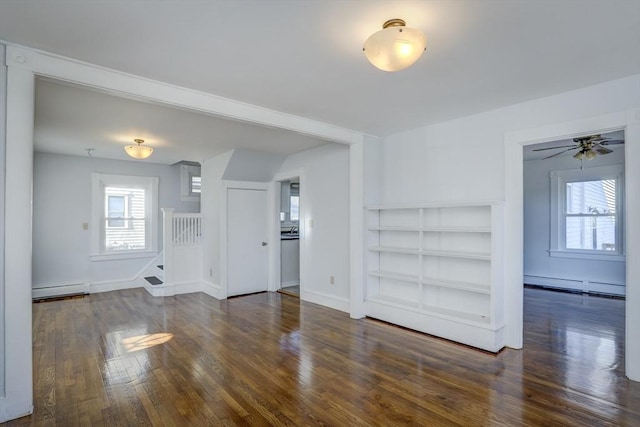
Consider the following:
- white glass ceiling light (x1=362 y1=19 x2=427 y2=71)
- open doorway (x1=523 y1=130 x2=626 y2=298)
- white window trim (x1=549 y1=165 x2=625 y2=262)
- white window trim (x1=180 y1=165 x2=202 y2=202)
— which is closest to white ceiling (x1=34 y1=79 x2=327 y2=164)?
white window trim (x1=180 y1=165 x2=202 y2=202)

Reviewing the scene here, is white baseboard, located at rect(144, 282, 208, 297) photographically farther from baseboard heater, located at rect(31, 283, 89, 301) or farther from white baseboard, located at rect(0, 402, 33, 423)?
white baseboard, located at rect(0, 402, 33, 423)

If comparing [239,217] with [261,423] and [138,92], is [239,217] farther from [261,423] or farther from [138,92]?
[261,423]

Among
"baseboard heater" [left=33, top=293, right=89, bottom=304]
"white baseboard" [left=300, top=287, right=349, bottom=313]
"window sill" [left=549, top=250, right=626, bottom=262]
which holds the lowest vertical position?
"baseboard heater" [left=33, top=293, right=89, bottom=304]

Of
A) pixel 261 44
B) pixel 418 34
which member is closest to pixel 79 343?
pixel 261 44

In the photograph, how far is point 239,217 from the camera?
5.95m

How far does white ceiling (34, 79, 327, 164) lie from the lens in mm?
3357

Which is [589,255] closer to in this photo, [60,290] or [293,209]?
[293,209]

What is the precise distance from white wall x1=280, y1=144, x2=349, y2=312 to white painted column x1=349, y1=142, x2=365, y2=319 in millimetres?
270

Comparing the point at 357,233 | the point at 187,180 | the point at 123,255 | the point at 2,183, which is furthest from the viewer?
the point at 187,180


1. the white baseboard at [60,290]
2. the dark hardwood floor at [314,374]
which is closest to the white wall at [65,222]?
the white baseboard at [60,290]

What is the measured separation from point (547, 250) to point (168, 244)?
7148 millimetres

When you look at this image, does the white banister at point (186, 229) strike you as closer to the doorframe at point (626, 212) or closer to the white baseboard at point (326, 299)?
the white baseboard at point (326, 299)

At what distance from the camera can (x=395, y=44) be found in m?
1.92

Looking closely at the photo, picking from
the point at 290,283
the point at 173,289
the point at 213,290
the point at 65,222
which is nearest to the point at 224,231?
the point at 213,290
